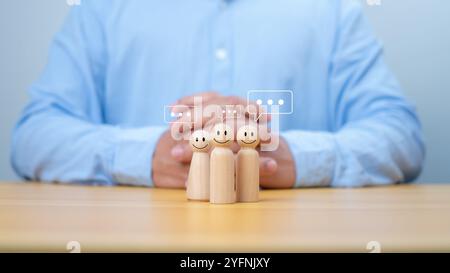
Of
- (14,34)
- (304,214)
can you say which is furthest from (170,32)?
(304,214)

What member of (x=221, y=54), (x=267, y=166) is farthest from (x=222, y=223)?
(x=221, y=54)

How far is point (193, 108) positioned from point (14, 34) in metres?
0.38

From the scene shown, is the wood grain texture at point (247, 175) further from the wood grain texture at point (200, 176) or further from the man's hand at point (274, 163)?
the man's hand at point (274, 163)

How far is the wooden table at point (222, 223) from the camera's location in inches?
15.4

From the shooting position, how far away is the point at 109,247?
1.27 ft

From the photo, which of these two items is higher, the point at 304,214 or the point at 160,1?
the point at 160,1

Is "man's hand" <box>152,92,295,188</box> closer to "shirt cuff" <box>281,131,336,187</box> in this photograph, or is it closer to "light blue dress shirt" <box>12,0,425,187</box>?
"shirt cuff" <box>281,131,336,187</box>

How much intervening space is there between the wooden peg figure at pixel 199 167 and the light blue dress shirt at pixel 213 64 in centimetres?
38

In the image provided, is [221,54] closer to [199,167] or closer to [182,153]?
[182,153]

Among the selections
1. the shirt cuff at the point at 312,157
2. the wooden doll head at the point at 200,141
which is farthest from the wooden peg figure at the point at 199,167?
the shirt cuff at the point at 312,157

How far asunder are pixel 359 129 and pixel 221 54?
0.78 ft

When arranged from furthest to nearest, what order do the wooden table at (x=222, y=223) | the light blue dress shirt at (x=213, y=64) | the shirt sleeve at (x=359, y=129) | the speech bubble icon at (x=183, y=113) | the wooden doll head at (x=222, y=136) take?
the light blue dress shirt at (x=213, y=64) < the shirt sleeve at (x=359, y=129) < the speech bubble icon at (x=183, y=113) < the wooden doll head at (x=222, y=136) < the wooden table at (x=222, y=223)

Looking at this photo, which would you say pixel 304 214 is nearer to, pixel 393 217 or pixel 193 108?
→ pixel 393 217
